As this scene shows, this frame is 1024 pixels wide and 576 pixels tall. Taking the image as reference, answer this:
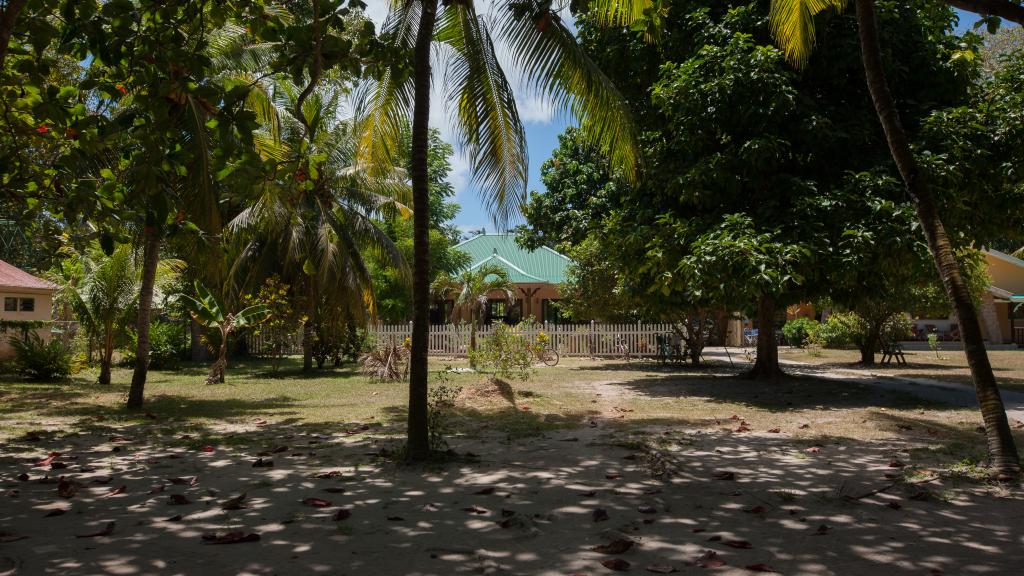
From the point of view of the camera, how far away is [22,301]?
810 inches

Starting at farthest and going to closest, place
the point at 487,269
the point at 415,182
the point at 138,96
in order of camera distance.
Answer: the point at 487,269 < the point at 415,182 < the point at 138,96

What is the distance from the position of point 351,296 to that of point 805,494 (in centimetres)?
1468

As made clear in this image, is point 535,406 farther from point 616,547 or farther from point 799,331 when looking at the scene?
point 799,331

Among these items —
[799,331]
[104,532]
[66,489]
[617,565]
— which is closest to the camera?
[617,565]

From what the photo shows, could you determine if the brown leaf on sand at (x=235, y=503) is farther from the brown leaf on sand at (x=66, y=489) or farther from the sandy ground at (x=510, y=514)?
the brown leaf on sand at (x=66, y=489)

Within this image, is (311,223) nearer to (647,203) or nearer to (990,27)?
A: (647,203)

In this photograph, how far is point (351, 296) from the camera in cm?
1811

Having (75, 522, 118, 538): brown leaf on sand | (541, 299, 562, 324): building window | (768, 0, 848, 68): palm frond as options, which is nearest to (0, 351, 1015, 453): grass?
(75, 522, 118, 538): brown leaf on sand

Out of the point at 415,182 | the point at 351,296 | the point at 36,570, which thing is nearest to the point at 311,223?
the point at 351,296

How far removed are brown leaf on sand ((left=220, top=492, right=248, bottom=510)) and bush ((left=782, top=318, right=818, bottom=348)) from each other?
30.0 meters

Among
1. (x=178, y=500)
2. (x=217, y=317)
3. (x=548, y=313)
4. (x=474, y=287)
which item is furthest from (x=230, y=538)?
(x=548, y=313)

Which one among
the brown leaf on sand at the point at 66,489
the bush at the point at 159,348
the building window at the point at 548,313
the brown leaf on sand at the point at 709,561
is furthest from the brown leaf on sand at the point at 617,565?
the building window at the point at 548,313

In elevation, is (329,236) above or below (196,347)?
above

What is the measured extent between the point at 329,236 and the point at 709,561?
50.5ft
